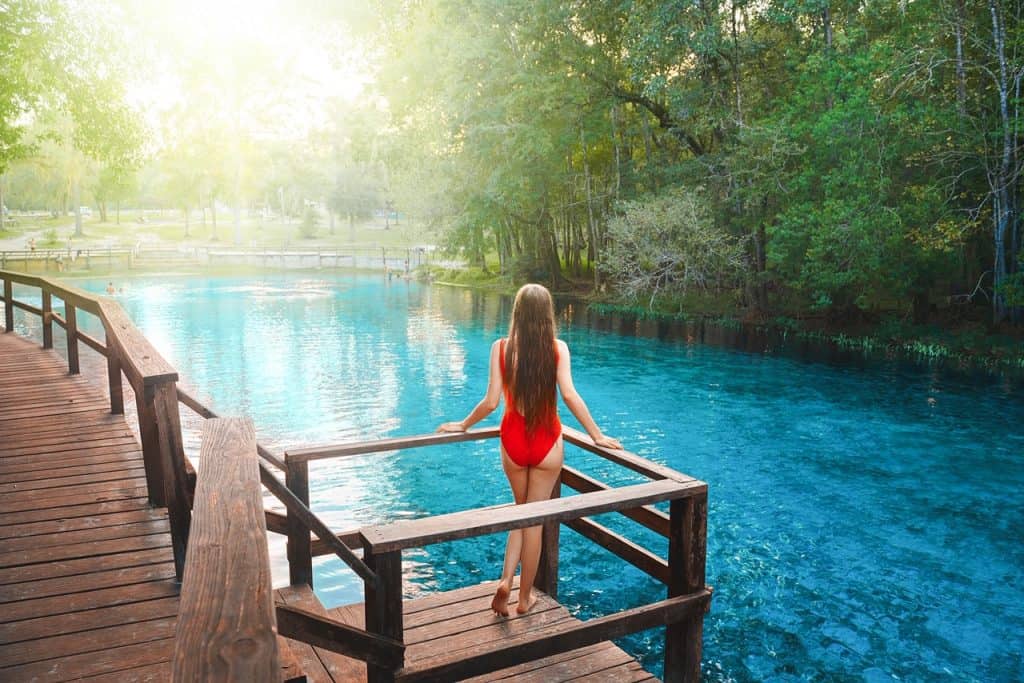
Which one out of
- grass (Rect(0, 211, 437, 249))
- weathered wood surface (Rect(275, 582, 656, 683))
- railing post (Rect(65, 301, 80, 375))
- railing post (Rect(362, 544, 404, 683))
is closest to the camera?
railing post (Rect(362, 544, 404, 683))

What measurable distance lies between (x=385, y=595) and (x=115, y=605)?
1892 mm

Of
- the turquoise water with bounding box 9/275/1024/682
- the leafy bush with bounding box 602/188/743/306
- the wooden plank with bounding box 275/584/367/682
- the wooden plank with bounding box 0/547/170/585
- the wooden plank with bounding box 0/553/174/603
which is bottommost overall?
the turquoise water with bounding box 9/275/1024/682

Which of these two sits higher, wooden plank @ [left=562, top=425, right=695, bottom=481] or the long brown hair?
the long brown hair

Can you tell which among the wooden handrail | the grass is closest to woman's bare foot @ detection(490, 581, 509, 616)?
the wooden handrail

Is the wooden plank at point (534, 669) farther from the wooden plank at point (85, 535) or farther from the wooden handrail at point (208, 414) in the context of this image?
the wooden plank at point (85, 535)

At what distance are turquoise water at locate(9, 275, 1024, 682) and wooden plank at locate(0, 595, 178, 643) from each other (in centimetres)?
336

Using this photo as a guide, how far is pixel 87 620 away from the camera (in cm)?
392

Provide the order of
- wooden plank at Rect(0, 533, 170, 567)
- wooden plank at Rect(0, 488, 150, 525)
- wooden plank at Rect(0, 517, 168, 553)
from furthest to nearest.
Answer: wooden plank at Rect(0, 488, 150, 525)
wooden plank at Rect(0, 517, 168, 553)
wooden plank at Rect(0, 533, 170, 567)

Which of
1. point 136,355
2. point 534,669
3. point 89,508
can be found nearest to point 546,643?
point 534,669

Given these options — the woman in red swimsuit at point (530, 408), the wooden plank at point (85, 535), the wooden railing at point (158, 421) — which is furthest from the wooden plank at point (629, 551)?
the wooden plank at point (85, 535)

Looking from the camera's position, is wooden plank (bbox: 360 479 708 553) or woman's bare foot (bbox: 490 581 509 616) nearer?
→ wooden plank (bbox: 360 479 708 553)

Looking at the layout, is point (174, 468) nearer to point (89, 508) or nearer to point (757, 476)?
point (89, 508)

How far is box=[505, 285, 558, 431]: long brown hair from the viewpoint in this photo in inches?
161

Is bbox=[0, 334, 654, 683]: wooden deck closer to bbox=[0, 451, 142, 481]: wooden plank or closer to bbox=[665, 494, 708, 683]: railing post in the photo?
bbox=[0, 451, 142, 481]: wooden plank
